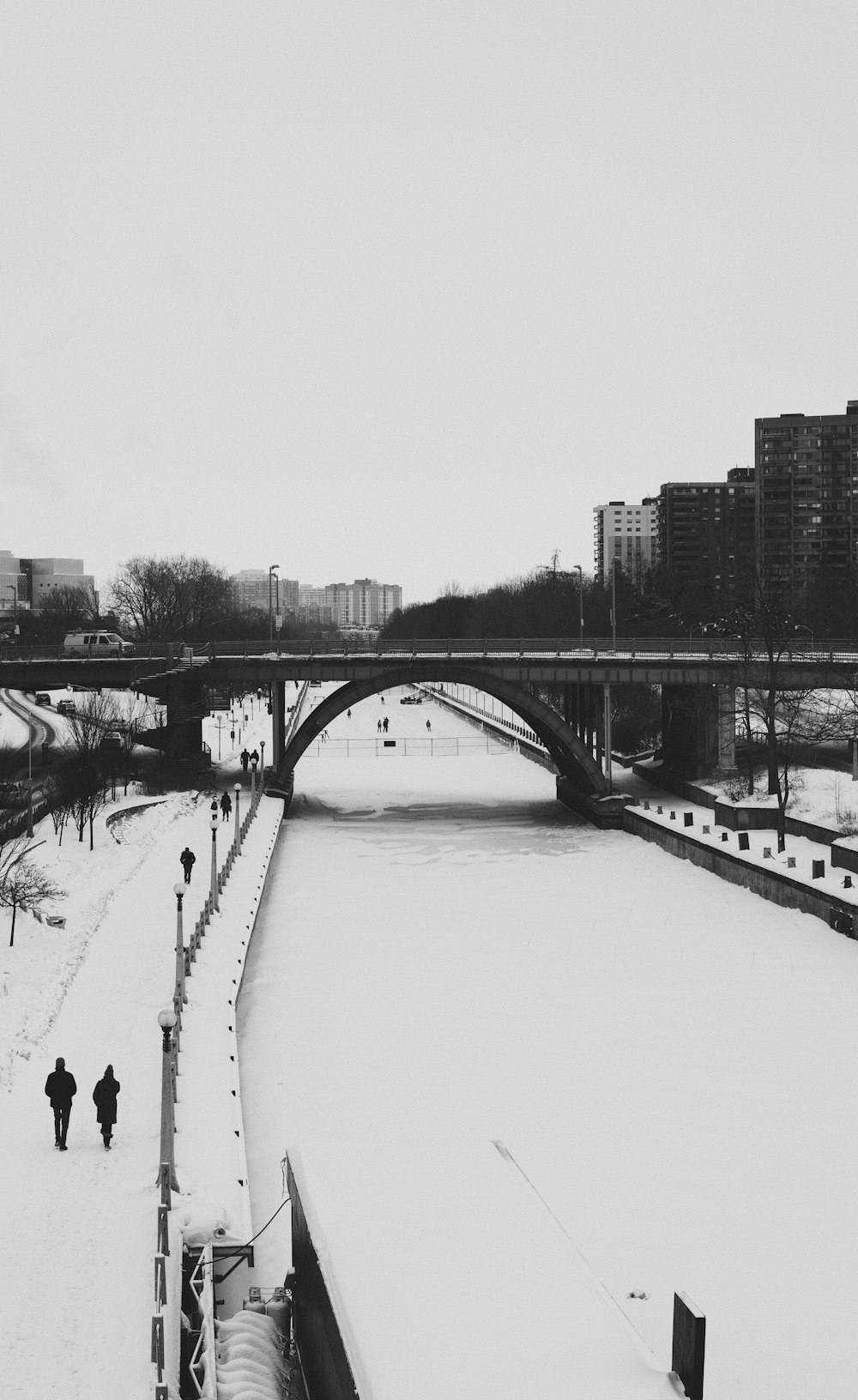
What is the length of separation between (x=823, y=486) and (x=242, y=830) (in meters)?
Answer: 124

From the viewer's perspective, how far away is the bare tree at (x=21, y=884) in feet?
100

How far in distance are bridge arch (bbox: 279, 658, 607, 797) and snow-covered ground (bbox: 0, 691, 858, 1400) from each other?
9656 millimetres

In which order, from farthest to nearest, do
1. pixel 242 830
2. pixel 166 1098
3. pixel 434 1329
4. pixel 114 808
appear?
1. pixel 114 808
2. pixel 242 830
3. pixel 166 1098
4. pixel 434 1329

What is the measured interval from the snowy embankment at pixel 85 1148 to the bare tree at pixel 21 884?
0.44m

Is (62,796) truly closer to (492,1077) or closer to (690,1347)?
(492,1077)

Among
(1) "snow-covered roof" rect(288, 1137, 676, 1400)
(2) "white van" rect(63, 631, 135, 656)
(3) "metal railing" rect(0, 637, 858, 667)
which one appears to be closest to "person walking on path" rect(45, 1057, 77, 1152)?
(1) "snow-covered roof" rect(288, 1137, 676, 1400)

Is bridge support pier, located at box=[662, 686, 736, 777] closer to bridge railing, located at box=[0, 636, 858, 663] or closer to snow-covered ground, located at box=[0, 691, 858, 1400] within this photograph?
bridge railing, located at box=[0, 636, 858, 663]

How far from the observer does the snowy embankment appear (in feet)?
33.7

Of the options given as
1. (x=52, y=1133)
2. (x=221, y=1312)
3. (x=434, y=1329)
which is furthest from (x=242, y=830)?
(x=434, y=1329)

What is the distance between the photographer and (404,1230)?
1018 cm

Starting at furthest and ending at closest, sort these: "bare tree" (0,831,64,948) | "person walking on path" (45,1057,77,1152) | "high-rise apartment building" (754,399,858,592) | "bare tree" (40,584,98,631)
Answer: "high-rise apartment building" (754,399,858,592)
"bare tree" (40,584,98,631)
"bare tree" (0,831,64,948)
"person walking on path" (45,1057,77,1152)

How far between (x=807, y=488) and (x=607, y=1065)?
13769 centimetres

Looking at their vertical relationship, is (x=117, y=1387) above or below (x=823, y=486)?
below

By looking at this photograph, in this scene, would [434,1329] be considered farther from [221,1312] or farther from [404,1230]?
[221,1312]
